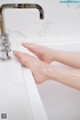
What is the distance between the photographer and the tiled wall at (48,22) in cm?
112

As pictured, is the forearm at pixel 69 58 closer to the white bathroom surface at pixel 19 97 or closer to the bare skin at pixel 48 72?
the bare skin at pixel 48 72

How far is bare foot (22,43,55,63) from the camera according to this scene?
952mm

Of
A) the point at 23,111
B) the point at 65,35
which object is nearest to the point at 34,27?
the point at 65,35

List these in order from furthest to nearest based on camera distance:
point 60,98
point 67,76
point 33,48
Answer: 1. point 60,98
2. point 33,48
3. point 67,76

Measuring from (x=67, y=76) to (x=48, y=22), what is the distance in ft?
1.48

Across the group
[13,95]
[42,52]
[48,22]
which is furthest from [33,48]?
[13,95]

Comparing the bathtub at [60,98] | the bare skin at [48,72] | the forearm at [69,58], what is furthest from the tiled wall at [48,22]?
the bare skin at [48,72]

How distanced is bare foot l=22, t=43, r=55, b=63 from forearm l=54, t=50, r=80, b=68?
0.09ft

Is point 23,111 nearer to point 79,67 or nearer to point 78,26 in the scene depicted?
point 79,67

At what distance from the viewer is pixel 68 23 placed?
3.88 feet

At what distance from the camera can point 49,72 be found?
0.85 metres

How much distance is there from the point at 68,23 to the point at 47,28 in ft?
0.43

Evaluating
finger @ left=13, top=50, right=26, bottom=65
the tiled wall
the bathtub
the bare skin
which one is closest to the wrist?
the bare skin

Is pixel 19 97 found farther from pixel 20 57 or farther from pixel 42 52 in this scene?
pixel 42 52
